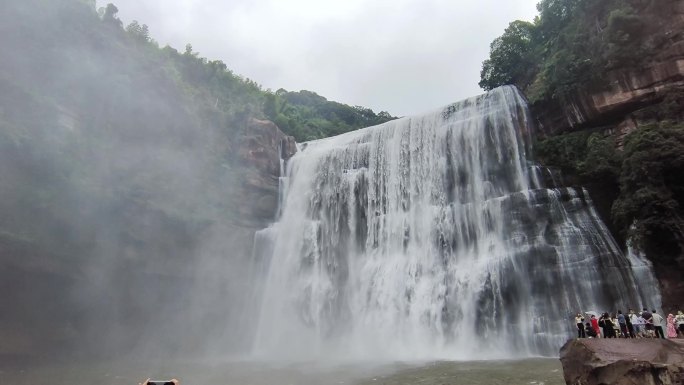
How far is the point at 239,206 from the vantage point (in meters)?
28.2

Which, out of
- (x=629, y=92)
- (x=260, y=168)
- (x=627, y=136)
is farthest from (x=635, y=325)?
(x=260, y=168)

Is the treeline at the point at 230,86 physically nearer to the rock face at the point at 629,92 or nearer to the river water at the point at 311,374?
the river water at the point at 311,374

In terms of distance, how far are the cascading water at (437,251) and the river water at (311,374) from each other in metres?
3.43

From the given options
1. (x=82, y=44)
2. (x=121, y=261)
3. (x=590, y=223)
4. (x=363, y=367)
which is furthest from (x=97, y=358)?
(x=590, y=223)

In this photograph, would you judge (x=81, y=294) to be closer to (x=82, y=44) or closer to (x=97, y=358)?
(x=97, y=358)

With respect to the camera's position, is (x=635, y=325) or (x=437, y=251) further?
(x=437, y=251)

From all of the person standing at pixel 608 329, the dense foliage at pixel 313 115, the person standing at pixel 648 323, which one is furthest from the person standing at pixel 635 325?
the dense foliage at pixel 313 115

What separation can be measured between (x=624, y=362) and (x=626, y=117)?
59.7 feet

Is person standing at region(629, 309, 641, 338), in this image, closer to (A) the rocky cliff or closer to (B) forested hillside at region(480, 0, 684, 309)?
(B) forested hillside at region(480, 0, 684, 309)

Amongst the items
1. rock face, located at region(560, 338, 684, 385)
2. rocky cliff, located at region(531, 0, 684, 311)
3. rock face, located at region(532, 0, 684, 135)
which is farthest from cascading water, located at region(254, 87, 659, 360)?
rock face, located at region(560, 338, 684, 385)

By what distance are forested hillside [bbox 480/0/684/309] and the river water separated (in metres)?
7.63

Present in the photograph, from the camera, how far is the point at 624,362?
24.4 ft

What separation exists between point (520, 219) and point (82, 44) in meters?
24.2

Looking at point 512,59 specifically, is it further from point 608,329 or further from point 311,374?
point 311,374
